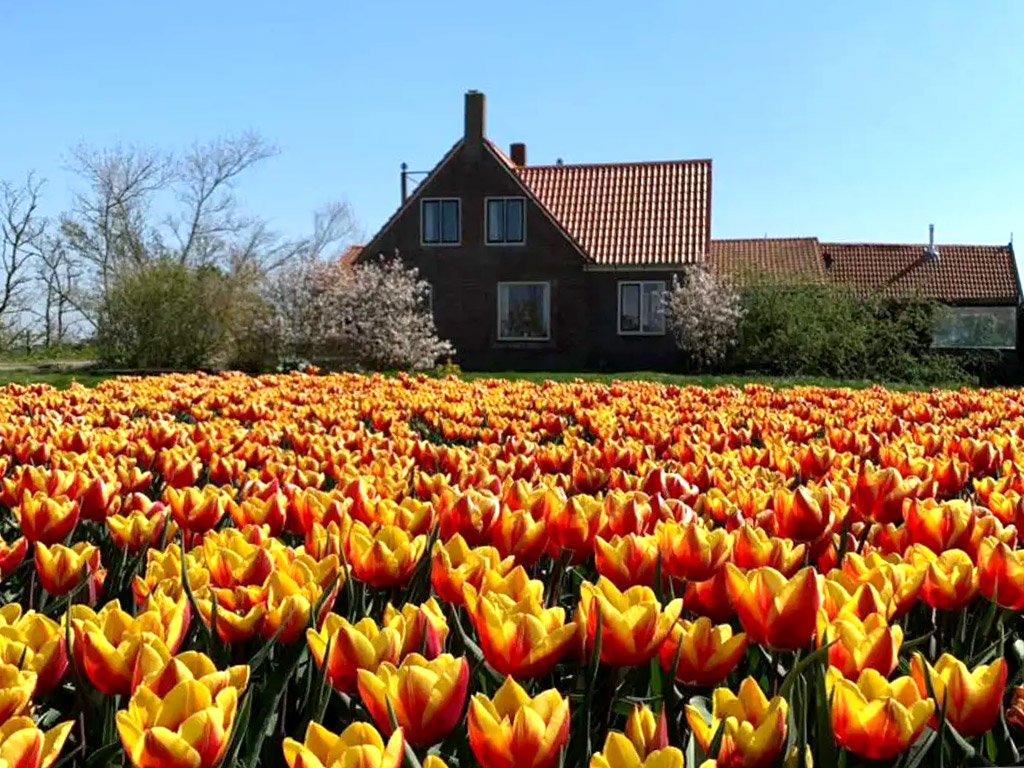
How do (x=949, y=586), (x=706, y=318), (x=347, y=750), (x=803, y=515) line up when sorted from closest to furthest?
(x=347, y=750) < (x=949, y=586) < (x=803, y=515) < (x=706, y=318)

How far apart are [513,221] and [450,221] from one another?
1.83 meters

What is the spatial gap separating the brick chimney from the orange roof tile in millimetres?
804

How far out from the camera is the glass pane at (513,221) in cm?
3127

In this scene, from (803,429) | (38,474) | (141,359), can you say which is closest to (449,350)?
(141,359)

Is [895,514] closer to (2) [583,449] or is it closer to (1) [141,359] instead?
(2) [583,449]

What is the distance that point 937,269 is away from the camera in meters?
38.2

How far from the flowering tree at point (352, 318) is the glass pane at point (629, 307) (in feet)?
16.9

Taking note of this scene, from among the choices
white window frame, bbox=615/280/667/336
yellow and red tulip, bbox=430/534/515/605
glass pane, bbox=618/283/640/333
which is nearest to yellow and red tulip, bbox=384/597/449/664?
yellow and red tulip, bbox=430/534/515/605

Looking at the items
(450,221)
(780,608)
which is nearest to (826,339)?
(450,221)

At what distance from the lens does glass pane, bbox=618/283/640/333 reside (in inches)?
1213

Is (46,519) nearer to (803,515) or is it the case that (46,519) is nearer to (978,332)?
(803,515)

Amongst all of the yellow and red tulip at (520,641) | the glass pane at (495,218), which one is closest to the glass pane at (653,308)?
the glass pane at (495,218)

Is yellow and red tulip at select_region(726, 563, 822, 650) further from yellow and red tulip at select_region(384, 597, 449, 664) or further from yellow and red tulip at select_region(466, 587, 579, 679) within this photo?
yellow and red tulip at select_region(384, 597, 449, 664)

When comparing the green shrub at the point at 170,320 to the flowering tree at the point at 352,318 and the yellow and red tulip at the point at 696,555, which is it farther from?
the yellow and red tulip at the point at 696,555
